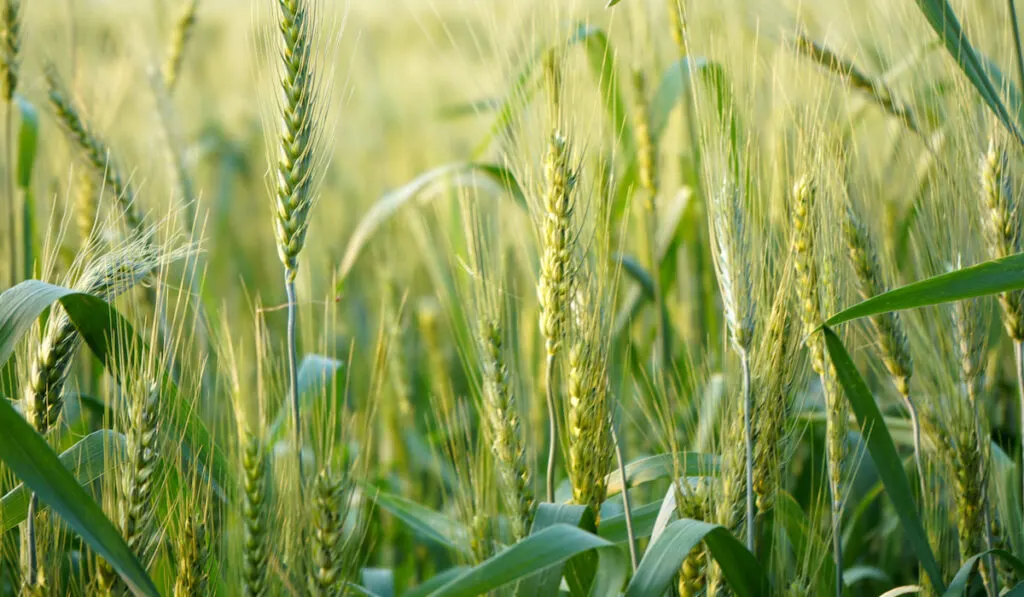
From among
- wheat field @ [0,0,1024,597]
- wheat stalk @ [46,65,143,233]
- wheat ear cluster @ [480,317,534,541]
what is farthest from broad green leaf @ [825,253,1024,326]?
wheat stalk @ [46,65,143,233]

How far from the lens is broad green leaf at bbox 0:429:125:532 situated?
1137 mm

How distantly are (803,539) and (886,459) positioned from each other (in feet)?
0.85

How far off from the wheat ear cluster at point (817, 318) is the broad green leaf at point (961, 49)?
0.81 ft

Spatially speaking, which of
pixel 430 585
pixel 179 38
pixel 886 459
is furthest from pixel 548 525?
pixel 179 38

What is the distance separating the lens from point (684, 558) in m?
1.05

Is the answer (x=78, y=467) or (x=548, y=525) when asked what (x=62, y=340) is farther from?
(x=548, y=525)

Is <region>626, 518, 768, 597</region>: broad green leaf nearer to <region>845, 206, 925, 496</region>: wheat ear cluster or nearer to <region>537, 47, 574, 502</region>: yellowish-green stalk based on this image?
<region>537, 47, 574, 502</region>: yellowish-green stalk

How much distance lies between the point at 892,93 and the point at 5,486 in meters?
1.49

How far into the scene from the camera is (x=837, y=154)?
1283 millimetres

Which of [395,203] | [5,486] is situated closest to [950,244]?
[395,203]

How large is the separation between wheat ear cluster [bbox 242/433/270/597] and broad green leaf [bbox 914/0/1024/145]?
1047 mm

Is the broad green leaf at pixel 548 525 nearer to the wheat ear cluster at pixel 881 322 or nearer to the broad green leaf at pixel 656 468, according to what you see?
the broad green leaf at pixel 656 468

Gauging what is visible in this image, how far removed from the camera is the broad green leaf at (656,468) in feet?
4.37

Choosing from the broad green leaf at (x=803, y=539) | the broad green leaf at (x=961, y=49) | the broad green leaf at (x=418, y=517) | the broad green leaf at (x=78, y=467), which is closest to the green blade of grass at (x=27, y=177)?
the broad green leaf at (x=78, y=467)
